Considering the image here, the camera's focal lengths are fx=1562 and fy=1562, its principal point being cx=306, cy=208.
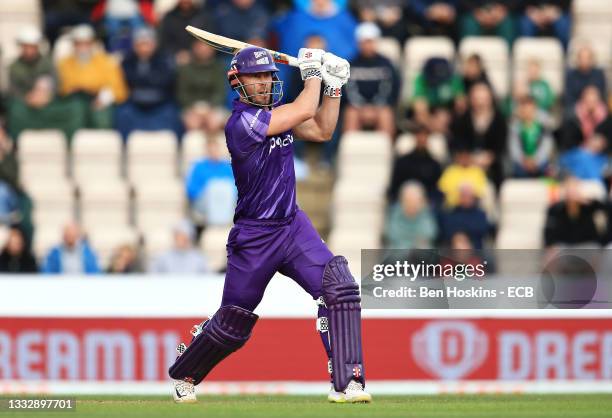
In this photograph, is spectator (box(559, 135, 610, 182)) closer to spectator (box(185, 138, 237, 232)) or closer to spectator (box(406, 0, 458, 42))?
spectator (box(406, 0, 458, 42))

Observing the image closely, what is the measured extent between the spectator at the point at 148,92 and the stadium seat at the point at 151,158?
37 cm

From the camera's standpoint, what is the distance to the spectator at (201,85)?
16.1 metres

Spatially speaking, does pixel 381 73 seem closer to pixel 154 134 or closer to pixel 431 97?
pixel 431 97

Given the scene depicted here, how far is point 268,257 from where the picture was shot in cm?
908

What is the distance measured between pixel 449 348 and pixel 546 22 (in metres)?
5.52

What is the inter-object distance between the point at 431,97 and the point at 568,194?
2258mm

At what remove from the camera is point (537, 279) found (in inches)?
469

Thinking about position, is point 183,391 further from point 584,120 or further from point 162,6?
point 162,6

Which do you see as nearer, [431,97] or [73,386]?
[73,386]

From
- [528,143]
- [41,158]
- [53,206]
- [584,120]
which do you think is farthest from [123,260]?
[584,120]

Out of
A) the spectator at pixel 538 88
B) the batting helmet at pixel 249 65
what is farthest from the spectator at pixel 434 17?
the batting helmet at pixel 249 65

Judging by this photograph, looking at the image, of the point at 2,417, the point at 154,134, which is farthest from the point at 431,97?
the point at 2,417

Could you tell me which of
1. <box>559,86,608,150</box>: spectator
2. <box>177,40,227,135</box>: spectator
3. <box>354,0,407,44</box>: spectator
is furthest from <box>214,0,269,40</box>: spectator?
<box>559,86,608,150</box>: spectator

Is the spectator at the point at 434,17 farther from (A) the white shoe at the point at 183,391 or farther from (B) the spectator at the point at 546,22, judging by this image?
(A) the white shoe at the point at 183,391
